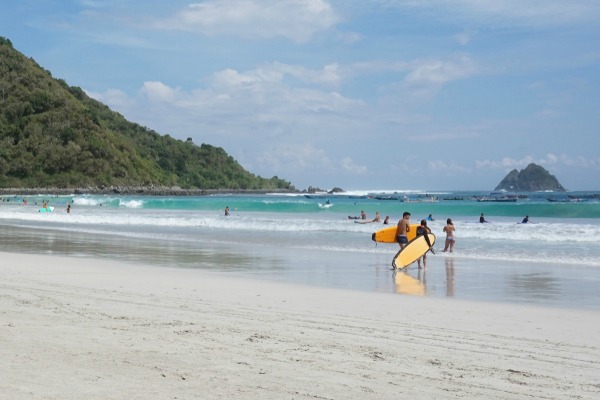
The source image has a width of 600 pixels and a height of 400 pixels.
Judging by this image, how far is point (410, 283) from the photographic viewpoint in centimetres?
1369

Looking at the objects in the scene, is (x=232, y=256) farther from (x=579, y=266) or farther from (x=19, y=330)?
(x=19, y=330)

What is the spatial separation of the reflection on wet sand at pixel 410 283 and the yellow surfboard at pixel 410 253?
303 millimetres

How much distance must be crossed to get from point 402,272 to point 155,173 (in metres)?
143

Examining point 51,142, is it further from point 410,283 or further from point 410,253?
point 410,283

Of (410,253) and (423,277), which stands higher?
(410,253)

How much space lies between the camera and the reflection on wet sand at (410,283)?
40.5ft

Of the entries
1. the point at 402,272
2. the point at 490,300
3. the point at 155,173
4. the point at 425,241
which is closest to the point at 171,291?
the point at 490,300

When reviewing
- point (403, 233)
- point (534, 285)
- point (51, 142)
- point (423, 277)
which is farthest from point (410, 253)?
point (51, 142)

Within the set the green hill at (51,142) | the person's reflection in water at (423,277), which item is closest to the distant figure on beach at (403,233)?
the person's reflection in water at (423,277)

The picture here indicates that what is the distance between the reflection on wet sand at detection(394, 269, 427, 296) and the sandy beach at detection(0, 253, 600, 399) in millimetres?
1091

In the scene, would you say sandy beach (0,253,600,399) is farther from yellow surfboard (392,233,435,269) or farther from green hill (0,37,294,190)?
green hill (0,37,294,190)

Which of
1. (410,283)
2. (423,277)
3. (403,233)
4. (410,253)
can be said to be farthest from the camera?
(403,233)

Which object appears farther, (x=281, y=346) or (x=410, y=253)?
(x=410, y=253)

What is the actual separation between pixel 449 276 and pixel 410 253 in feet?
5.17
